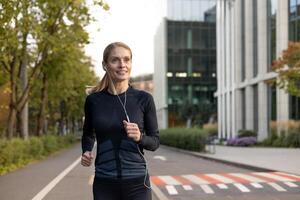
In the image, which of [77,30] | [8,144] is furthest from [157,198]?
[77,30]

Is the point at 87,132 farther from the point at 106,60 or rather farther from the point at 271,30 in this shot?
the point at 271,30

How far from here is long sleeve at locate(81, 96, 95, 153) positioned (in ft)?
12.5

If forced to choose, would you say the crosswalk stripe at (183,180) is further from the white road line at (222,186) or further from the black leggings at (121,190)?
the black leggings at (121,190)

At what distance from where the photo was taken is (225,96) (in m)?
71.0

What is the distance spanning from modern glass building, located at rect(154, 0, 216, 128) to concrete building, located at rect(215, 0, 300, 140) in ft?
55.9

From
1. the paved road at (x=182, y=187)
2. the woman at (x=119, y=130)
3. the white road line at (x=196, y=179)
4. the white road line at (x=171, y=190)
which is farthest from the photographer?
the white road line at (x=196, y=179)

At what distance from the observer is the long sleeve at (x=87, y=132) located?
12.5 ft

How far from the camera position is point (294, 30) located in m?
47.4

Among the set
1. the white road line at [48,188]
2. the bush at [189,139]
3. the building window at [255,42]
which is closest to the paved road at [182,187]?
the white road line at [48,188]

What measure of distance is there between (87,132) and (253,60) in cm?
5619

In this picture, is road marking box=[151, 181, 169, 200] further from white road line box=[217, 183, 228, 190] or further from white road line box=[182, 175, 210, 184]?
white road line box=[182, 175, 210, 184]

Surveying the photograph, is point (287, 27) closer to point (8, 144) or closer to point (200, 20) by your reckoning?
point (8, 144)

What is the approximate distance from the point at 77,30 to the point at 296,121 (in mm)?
23851

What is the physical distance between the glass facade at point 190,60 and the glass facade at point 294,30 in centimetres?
4399
